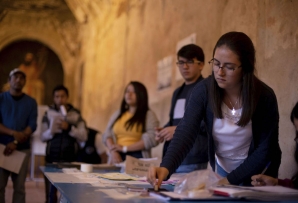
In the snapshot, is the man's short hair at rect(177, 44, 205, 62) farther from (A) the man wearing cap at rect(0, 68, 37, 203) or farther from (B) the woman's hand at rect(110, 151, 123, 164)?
(A) the man wearing cap at rect(0, 68, 37, 203)

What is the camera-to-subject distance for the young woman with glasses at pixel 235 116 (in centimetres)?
229

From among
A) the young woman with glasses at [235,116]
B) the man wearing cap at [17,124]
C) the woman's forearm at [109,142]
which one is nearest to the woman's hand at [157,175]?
the young woman with glasses at [235,116]

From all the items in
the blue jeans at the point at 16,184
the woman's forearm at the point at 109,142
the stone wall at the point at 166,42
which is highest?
the stone wall at the point at 166,42

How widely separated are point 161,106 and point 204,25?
70.1 inches

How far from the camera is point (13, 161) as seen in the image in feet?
16.3

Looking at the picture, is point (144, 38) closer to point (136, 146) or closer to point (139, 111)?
point (139, 111)

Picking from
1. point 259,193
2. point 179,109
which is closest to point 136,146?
point 179,109

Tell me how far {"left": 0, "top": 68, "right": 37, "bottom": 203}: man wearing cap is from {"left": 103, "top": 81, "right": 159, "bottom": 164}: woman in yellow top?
969 millimetres

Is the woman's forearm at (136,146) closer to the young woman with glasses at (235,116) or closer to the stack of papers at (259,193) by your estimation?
the young woman with glasses at (235,116)

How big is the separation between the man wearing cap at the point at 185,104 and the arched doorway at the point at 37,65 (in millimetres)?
13559

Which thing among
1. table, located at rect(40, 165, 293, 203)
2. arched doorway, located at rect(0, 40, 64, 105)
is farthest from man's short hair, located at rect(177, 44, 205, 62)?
arched doorway, located at rect(0, 40, 64, 105)

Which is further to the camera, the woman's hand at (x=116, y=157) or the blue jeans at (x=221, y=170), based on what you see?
the woman's hand at (x=116, y=157)

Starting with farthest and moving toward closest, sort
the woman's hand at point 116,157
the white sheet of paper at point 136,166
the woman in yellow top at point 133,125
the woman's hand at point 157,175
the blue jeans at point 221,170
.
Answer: the woman in yellow top at point 133,125
the woman's hand at point 116,157
the white sheet of paper at point 136,166
the blue jeans at point 221,170
the woman's hand at point 157,175

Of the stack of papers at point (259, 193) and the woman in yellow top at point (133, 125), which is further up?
the woman in yellow top at point (133, 125)
